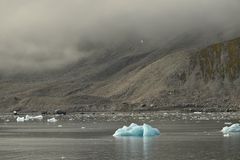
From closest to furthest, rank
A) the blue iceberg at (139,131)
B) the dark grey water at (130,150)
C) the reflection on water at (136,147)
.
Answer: the dark grey water at (130,150) → the reflection on water at (136,147) → the blue iceberg at (139,131)

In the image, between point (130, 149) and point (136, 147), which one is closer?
point (130, 149)

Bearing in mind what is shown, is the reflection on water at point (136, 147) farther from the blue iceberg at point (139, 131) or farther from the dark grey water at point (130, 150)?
the blue iceberg at point (139, 131)

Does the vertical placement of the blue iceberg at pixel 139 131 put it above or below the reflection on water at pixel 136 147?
above

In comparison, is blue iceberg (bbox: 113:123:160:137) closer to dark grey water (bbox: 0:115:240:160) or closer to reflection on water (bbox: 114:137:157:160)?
reflection on water (bbox: 114:137:157:160)

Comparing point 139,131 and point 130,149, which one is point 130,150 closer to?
point 130,149

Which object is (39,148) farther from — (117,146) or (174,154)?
(174,154)

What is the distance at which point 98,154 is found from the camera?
47000 mm

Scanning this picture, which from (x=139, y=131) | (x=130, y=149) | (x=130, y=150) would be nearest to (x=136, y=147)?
(x=130, y=149)

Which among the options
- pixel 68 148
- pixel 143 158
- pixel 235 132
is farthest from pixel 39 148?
pixel 235 132

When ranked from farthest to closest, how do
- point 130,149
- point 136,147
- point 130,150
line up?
point 136,147 < point 130,149 < point 130,150

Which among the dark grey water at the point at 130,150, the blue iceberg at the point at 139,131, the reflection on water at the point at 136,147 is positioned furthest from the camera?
the blue iceberg at the point at 139,131

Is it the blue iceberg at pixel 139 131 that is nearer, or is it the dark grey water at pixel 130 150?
the dark grey water at pixel 130 150

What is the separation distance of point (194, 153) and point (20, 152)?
15231 mm

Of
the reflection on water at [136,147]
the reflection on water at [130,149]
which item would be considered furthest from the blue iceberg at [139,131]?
the reflection on water at [130,149]
